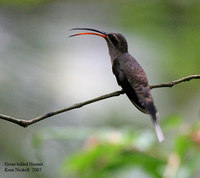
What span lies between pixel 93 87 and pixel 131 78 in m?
2.35

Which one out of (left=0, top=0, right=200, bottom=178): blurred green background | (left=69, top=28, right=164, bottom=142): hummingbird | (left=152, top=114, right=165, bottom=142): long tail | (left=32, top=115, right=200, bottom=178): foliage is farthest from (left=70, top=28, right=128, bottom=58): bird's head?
(left=152, top=114, right=165, bottom=142): long tail

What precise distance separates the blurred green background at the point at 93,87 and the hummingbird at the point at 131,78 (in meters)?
0.19

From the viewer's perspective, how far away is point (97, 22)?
698 centimetres

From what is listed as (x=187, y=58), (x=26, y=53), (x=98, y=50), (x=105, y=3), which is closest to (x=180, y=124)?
(x=26, y=53)

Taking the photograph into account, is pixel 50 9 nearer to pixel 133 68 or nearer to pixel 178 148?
pixel 133 68

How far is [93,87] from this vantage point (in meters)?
5.86

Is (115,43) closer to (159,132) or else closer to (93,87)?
(159,132)

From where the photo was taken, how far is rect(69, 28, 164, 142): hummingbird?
3158mm

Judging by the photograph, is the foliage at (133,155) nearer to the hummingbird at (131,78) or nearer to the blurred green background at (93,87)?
the blurred green background at (93,87)

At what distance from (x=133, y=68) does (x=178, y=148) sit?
101 centimetres

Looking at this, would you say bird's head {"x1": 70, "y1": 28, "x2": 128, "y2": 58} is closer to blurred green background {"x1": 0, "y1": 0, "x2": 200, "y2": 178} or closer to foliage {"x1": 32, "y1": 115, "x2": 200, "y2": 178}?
blurred green background {"x1": 0, "y1": 0, "x2": 200, "y2": 178}

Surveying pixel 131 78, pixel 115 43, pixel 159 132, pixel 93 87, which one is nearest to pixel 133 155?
pixel 159 132

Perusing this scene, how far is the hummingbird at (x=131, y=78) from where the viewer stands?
3.16m

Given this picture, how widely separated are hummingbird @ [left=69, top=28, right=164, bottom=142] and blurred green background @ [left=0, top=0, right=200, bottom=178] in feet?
0.63
